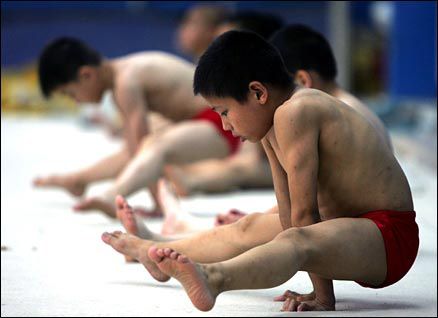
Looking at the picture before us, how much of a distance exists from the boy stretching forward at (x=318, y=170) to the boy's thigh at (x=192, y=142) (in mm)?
1506

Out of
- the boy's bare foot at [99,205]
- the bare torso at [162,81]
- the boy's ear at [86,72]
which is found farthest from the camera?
the bare torso at [162,81]

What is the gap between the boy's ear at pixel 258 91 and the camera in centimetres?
177

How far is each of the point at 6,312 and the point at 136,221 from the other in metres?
0.52

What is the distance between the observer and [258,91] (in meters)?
1.78

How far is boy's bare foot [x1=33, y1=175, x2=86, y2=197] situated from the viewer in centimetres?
365

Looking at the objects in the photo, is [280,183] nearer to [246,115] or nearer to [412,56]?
[246,115]

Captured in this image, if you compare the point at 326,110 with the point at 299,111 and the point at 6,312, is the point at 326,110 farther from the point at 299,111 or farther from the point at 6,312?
the point at 6,312

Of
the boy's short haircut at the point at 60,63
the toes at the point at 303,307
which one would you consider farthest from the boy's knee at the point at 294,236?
the boy's short haircut at the point at 60,63

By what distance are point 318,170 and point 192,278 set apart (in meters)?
0.41

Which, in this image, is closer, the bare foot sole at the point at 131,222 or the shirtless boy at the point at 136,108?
the bare foot sole at the point at 131,222

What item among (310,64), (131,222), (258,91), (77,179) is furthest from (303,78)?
(77,179)

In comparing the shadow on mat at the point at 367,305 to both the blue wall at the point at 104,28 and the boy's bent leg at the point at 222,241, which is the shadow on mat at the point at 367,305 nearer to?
the boy's bent leg at the point at 222,241

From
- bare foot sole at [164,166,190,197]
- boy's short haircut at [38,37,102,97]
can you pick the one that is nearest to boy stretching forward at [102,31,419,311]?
boy's short haircut at [38,37,102,97]

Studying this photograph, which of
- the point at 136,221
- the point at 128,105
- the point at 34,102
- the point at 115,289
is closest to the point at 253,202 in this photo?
the point at 128,105
